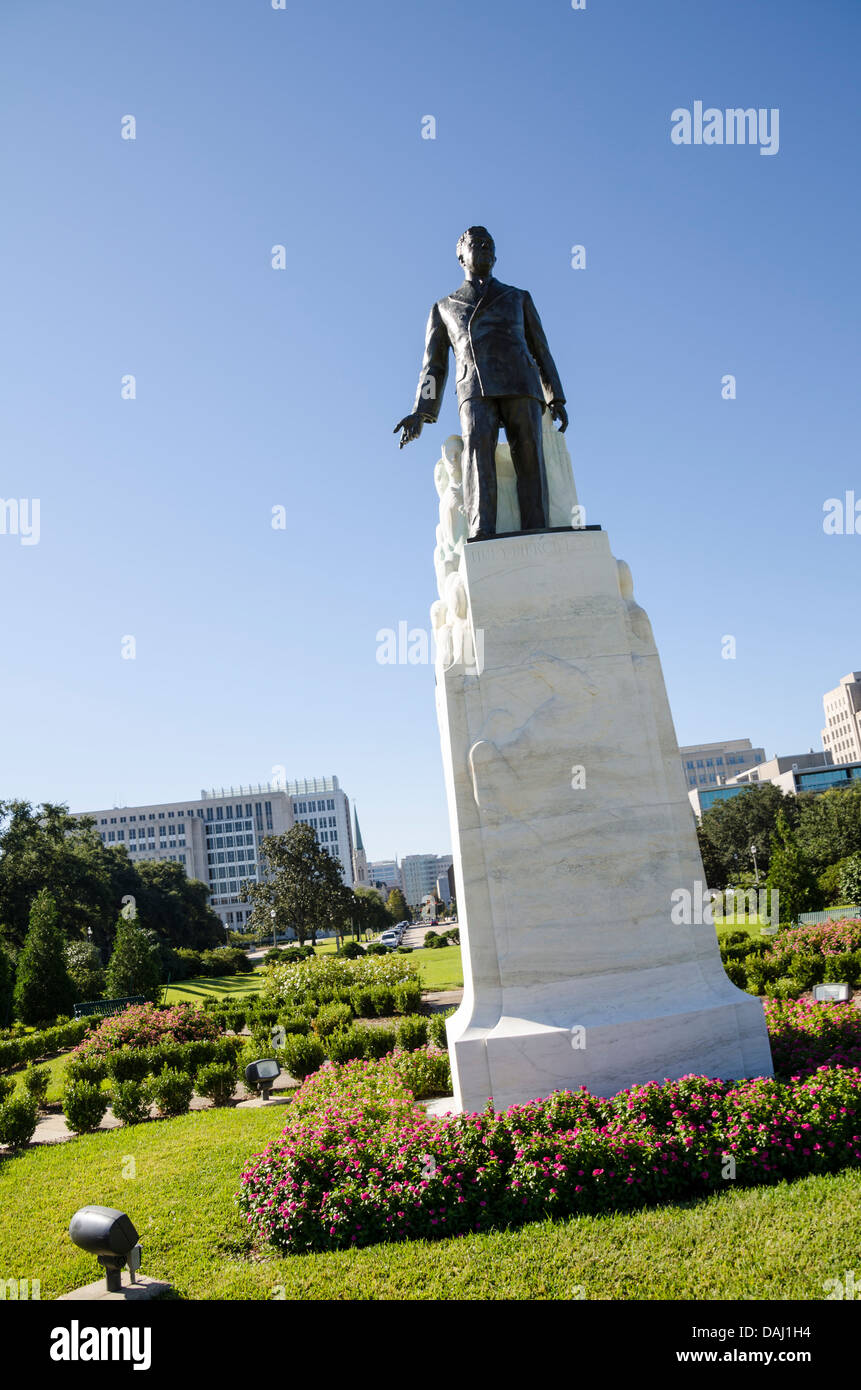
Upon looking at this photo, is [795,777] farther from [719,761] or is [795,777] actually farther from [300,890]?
[300,890]

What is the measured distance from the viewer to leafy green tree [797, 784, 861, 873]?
156ft

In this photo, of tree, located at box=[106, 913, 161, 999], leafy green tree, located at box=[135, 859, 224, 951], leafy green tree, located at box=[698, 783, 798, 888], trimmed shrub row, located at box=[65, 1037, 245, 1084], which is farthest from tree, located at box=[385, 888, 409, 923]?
trimmed shrub row, located at box=[65, 1037, 245, 1084]

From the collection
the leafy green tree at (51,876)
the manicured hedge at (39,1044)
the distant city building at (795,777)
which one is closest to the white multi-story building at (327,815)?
the distant city building at (795,777)

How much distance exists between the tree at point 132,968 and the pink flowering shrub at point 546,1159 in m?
23.0

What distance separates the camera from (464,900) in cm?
728

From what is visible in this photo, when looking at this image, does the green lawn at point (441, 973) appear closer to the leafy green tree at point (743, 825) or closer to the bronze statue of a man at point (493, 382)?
the bronze statue of a man at point (493, 382)

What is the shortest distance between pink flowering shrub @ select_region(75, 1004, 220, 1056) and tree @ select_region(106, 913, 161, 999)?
11361mm

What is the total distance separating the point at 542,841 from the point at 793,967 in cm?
892

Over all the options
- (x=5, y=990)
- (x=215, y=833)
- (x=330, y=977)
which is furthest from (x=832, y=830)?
(x=215, y=833)

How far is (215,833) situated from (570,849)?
129984 mm

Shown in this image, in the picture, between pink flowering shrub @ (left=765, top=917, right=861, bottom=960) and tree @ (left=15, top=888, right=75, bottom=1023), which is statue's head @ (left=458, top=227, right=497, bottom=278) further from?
tree @ (left=15, top=888, right=75, bottom=1023)

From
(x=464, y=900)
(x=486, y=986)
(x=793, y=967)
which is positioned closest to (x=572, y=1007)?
(x=486, y=986)

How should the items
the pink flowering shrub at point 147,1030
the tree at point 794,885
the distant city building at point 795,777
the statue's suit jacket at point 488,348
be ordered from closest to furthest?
1. the statue's suit jacket at point 488,348
2. the pink flowering shrub at point 147,1030
3. the tree at point 794,885
4. the distant city building at point 795,777

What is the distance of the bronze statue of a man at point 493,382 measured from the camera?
840cm
